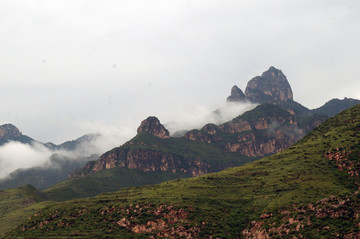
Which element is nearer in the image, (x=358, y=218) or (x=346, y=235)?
(x=346, y=235)

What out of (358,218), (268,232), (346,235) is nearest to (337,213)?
(358,218)

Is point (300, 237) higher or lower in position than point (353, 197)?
lower

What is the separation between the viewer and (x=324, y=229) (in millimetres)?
171875

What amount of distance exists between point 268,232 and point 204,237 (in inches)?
Result: 1321

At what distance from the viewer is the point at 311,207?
193 meters

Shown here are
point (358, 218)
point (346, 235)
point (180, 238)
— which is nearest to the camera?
point (346, 235)

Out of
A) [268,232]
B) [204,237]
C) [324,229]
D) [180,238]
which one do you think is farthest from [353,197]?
[180,238]

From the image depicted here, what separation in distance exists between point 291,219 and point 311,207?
513 inches

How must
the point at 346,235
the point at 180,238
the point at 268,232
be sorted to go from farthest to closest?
the point at 180,238, the point at 268,232, the point at 346,235

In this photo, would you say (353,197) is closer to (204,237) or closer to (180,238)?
(204,237)

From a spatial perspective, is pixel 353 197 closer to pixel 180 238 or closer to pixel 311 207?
pixel 311 207

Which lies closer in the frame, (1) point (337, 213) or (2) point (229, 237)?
(1) point (337, 213)

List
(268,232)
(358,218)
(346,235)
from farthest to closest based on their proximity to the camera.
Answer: (268,232), (358,218), (346,235)

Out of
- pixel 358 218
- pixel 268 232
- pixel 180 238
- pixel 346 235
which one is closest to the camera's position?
pixel 346 235
